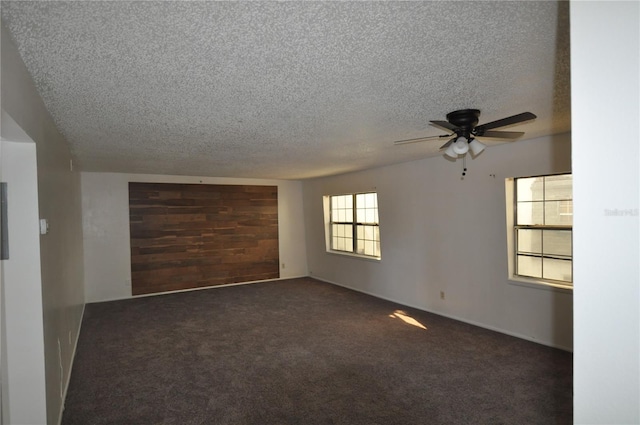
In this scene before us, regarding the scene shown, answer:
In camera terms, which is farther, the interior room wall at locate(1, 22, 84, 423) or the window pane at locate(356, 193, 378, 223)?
the window pane at locate(356, 193, 378, 223)

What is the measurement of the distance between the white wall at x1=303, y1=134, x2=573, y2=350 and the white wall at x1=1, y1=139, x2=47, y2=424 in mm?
4361

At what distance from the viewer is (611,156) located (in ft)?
3.01

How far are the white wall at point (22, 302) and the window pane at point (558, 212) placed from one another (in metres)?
4.55

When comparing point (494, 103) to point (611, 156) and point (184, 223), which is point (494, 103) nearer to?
point (611, 156)

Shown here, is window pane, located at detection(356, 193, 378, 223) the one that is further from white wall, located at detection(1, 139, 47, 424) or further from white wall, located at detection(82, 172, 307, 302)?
white wall, located at detection(1, 139, 47, 424)

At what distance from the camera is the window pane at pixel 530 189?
401 cm

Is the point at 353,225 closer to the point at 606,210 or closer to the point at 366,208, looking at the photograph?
the point at 366,208

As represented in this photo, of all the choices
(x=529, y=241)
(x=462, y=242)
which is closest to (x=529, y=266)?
(x=529, y=241)

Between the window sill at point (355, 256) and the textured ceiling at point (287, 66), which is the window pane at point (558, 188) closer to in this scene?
the textured ceiling at point (287, 66)

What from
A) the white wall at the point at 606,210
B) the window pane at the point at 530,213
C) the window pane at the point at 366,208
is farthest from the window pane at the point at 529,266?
the white wall at the point at 606,210

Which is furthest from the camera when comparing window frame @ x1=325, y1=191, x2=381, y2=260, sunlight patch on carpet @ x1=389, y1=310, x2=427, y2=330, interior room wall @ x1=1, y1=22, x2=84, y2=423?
window frame @ x1=325, y1=191, x2=381, y2=260

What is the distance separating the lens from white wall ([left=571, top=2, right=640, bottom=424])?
2.92 ft

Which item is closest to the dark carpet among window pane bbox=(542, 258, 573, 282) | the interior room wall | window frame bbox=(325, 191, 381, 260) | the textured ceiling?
the interior room wall

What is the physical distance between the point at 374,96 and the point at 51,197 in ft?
7.94
